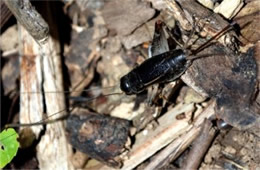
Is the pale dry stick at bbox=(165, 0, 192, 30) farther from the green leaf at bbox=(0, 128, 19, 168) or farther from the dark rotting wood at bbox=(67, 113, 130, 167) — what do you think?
the green leaf at bbox=(0, 128, 19, 168)

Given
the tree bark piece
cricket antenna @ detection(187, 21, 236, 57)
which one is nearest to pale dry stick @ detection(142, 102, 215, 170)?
cricket antenna @ detection(187, 21, 236, 57)

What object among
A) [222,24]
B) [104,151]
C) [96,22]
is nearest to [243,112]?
[222,24]

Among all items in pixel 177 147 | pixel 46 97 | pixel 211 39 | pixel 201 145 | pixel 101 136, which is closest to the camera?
pixel 211 39

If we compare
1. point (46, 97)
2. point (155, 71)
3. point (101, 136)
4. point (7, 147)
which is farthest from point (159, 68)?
point (7, 147)

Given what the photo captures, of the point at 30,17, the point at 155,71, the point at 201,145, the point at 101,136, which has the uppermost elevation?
the point at 30,17

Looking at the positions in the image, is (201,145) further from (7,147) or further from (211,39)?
(7,147)

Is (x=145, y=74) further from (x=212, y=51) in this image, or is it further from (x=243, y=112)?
(x=243, y=112)

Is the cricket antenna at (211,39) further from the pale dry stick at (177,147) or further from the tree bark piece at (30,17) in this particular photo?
the tree bark piece at (30,17)
